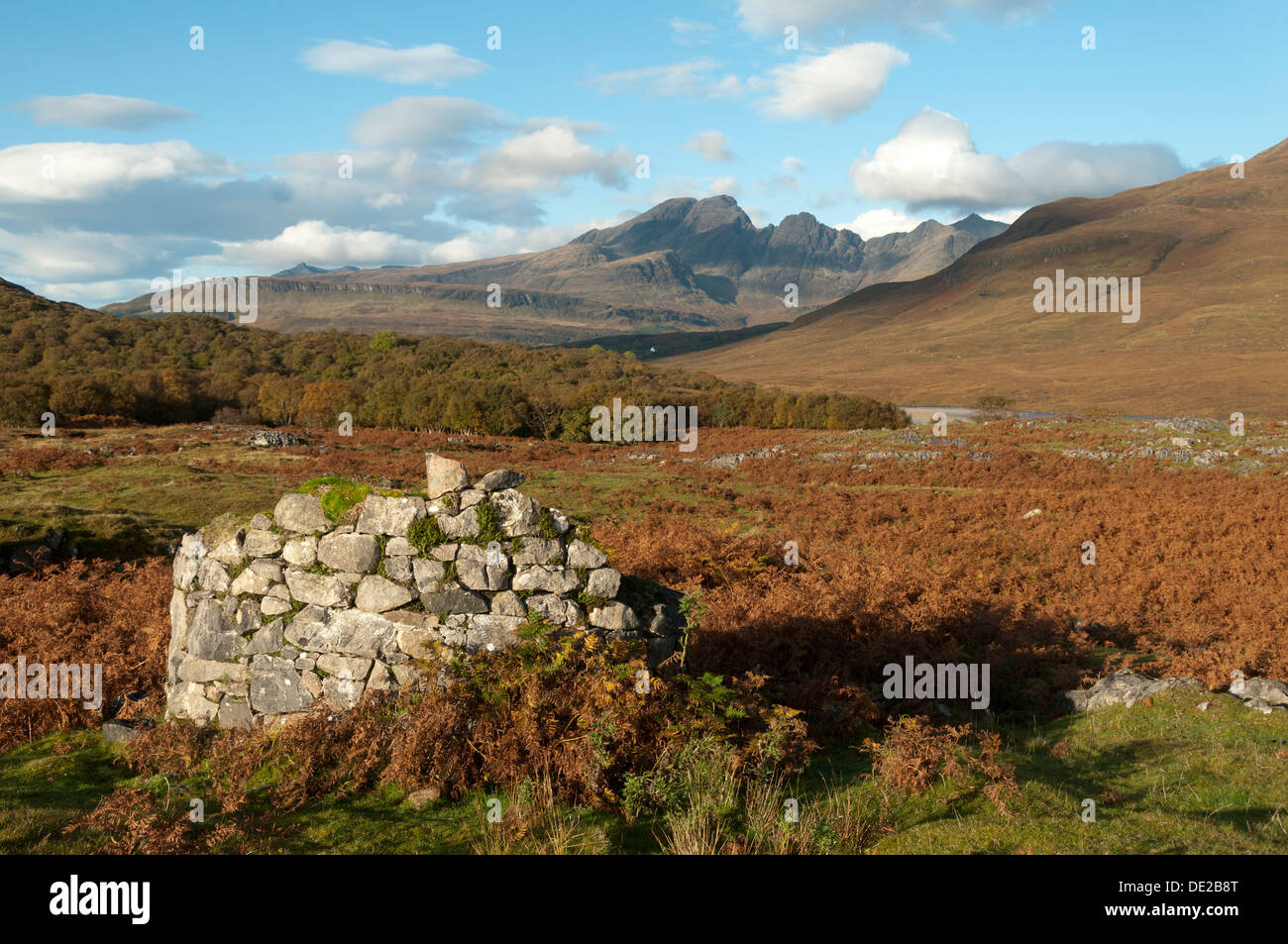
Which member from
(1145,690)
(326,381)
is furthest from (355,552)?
(326,381)

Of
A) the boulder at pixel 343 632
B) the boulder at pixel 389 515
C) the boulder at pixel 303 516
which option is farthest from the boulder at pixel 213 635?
the boulder at pixel 389 515

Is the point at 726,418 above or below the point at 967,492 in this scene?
above

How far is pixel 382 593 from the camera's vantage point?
8.09m

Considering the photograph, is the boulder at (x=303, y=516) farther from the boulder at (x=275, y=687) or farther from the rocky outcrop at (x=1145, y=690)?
the rocky outcrop at (x=1145, y=690)

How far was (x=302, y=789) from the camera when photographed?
6988mm

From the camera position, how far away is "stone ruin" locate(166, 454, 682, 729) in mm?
8055

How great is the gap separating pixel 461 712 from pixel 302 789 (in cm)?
161

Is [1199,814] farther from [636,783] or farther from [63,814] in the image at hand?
[63,814]

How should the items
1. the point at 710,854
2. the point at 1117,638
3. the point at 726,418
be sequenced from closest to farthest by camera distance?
the point at 710,854 → the point at 1117,638 → the point at 726,418

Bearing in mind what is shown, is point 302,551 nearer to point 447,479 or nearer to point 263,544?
point 263,544

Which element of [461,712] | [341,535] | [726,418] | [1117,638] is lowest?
[1117,638]

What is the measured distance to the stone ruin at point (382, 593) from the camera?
8055 mm
